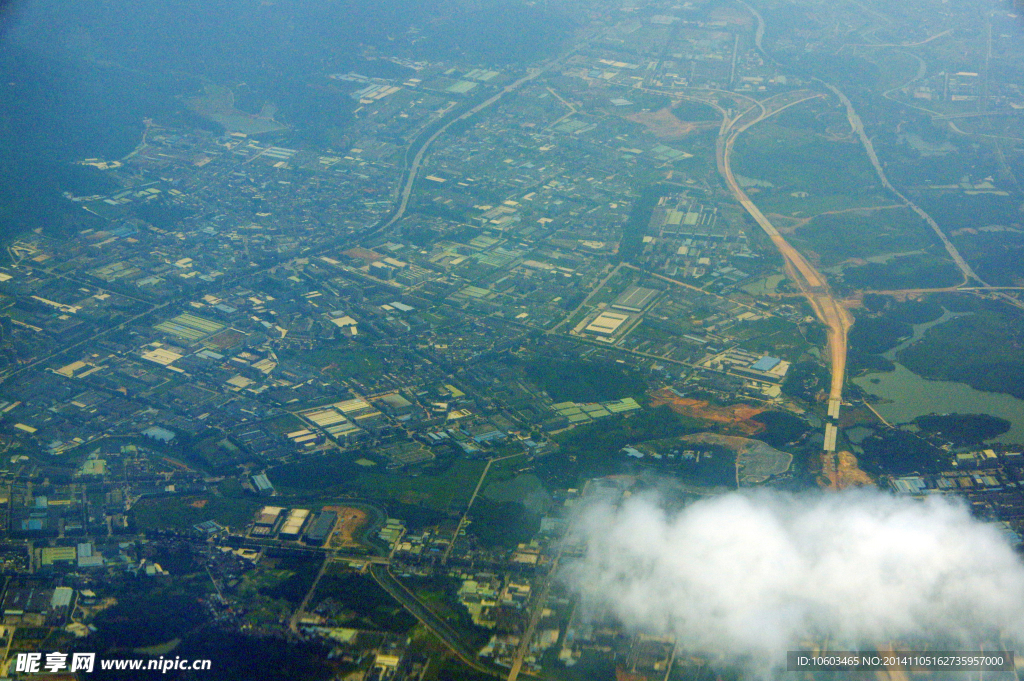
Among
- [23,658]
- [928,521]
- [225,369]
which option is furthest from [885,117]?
[23,658]

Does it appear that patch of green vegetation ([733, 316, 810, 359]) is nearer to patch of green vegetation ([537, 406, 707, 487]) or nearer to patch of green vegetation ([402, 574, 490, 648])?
patch of green vegetation ([537, 406, 707, 487])

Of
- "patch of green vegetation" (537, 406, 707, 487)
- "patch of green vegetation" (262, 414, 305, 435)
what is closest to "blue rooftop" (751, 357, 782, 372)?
"patch of green vegetation" (537, 406, 707, 487)

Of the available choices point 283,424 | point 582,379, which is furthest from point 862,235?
point 283,424

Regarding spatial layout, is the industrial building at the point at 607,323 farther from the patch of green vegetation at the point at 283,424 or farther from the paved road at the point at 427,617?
the paved road at the point at 427,617

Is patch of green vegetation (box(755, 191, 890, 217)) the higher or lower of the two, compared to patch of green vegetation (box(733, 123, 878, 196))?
lower

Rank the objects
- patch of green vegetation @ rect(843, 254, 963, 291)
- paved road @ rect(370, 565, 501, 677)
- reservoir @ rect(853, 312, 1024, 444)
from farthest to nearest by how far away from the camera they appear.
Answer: patch of green vegetation @ rect(843, 254, 963, 291)
reservoir @ rect(853, 312, 1024, 444)
paved road @ rect(370, 565, 501, 677)

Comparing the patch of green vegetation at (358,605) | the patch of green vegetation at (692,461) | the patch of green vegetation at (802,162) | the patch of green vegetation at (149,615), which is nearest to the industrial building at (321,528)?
the patch of green vegetation at (358,605)

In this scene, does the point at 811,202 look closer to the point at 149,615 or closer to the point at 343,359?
the point at 343,359
